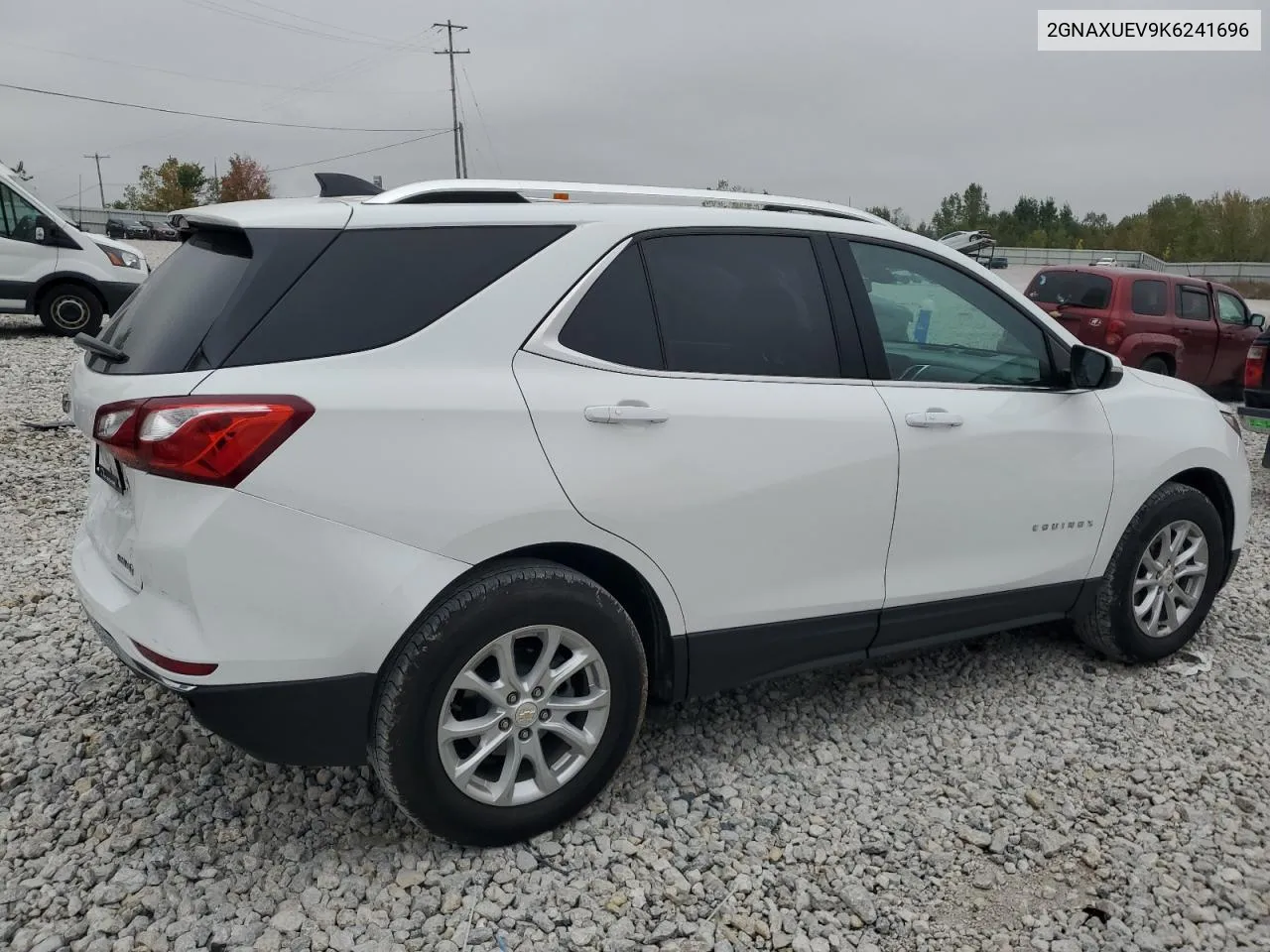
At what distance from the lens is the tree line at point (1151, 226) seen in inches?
2980

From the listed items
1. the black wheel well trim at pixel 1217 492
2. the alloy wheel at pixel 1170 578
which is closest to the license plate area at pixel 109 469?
the alloy wheel at pixel 1170 578

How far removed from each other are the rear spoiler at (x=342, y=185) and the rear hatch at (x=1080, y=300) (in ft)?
32.7

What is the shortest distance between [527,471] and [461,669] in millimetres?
539

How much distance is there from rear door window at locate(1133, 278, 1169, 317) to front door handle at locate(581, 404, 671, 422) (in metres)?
10.7

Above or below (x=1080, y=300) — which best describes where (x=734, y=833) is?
below

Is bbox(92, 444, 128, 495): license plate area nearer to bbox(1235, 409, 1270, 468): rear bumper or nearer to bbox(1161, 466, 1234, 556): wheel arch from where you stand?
bbox(1161, 466, 1234, 556): wheel arch

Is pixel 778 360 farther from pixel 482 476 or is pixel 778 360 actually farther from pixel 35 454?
pixel 35 454

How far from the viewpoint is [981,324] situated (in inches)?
149

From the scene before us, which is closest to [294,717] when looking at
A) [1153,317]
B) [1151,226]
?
[1153,317]

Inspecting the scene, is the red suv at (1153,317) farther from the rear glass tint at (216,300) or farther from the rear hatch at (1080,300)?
the rear glass tint at (216,300)

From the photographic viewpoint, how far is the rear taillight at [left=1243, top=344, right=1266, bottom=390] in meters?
8.00

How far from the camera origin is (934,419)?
335 centimetres

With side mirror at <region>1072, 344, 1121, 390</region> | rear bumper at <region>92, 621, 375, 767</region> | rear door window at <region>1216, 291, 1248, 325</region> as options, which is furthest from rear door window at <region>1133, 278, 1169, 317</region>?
rear bumper at <region>92, 621, 375, 767</region>

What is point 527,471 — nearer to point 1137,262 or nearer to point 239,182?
point 1137,262
